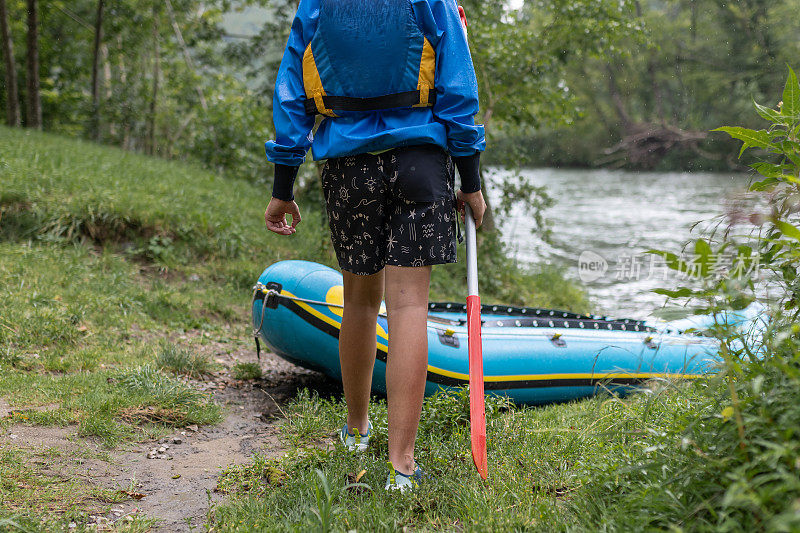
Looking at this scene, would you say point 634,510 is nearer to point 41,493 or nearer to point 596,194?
point 41,493

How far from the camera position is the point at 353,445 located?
7.48 feet

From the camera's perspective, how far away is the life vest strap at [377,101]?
1973 millimetres

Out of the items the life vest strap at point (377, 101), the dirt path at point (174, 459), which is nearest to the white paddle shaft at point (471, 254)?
the life vest strap at point (377, 101)

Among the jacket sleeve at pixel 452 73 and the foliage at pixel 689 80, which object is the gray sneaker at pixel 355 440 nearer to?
the jacket sleeve at pixel 452 73

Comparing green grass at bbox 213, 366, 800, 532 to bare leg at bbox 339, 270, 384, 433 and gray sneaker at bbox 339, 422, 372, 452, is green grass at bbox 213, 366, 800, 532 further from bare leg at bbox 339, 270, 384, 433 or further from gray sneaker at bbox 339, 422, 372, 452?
bare leg at bbox 339, 270, 384, 433

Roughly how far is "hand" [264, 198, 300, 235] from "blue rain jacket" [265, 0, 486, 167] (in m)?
0.25

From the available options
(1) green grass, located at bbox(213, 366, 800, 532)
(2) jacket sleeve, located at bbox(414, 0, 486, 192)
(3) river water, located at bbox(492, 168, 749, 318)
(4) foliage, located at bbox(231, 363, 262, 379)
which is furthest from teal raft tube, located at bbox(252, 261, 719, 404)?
(2) jacket sleeve, located at bbox(414, 0, 486, 192)

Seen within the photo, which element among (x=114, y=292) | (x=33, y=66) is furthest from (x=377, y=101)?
(x=33, y=66)

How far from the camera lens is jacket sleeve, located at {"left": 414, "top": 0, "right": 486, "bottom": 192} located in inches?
76.5

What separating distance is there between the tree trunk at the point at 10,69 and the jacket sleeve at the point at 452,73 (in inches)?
463

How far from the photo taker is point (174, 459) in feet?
8.10

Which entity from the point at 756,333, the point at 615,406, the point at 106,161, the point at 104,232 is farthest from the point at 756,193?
the point at 106,161

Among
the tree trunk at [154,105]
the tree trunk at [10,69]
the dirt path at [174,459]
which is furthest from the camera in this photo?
the tree trunk at [154,105]

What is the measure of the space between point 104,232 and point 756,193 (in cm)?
492
